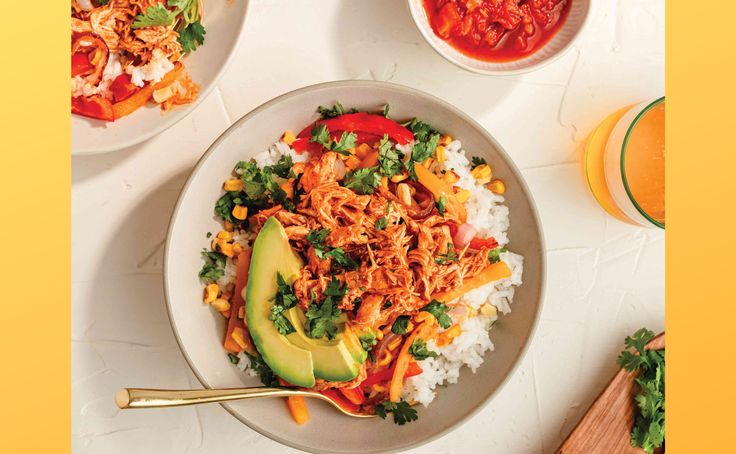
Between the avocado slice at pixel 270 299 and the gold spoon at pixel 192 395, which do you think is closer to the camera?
the gold spoon at pixel 192 395

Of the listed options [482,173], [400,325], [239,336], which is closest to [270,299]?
[239,336]

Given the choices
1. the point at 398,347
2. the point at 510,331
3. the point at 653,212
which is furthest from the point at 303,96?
the point at 653,212

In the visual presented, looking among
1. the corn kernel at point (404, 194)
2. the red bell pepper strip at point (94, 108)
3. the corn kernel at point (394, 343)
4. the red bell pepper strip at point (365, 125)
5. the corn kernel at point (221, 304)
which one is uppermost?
the red bell pepper strip at point (365, 125)

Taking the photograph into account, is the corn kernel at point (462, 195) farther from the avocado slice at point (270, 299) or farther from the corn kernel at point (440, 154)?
the avocado slice at point (270, 299)

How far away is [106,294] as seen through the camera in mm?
2879

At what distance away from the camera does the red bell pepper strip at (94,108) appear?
2600 mm

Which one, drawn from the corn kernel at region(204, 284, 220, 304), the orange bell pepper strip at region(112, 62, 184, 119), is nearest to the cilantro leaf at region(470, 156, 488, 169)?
the corn kernel at region(204, 284, 220, 304)

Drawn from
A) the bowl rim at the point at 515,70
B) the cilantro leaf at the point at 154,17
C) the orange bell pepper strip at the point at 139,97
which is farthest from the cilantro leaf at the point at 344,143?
the cilantro leaf at the point at 154,17

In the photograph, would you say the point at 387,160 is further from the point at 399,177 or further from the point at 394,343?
the point at 394,343

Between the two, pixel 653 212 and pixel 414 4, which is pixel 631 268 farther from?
pixel 414 4

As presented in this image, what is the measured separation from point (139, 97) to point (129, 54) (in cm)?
21

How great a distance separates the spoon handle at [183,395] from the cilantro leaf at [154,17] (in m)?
1.42

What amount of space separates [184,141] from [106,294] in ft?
2.52

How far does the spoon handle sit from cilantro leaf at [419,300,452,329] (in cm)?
57
